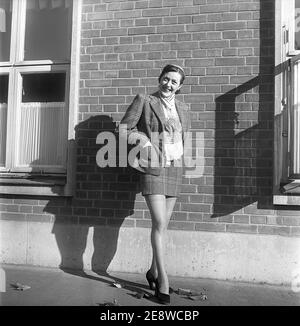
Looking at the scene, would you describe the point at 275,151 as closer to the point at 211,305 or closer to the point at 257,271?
the point at 257,271

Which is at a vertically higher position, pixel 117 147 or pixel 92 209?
pixel 117 147

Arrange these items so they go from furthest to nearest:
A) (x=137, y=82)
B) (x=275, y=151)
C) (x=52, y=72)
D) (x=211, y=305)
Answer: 1. (x=52, y=72)
2. (x=137, y=82)
3. (x=275, y=151)
4. (x=211, y=305)

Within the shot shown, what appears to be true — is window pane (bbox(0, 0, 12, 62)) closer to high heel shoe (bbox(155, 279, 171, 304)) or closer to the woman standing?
the woman standing

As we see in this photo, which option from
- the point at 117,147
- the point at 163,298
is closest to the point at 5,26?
the point at 117,147

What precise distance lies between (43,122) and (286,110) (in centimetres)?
263

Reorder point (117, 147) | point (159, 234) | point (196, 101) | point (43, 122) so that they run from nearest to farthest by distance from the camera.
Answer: point (159, 234) → point (196, 101) → point (117, 147) → point (43, 122)

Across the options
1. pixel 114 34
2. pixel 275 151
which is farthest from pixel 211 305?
pixel 114 34

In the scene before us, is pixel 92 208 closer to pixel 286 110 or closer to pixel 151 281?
pixel 151 281

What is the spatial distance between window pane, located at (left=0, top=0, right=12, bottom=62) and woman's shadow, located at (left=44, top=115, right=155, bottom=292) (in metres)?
1.42

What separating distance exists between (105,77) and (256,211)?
2.10 metres

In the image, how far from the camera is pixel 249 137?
4.09 metres

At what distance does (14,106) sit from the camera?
4.72 m

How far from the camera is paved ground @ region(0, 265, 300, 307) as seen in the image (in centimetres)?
352

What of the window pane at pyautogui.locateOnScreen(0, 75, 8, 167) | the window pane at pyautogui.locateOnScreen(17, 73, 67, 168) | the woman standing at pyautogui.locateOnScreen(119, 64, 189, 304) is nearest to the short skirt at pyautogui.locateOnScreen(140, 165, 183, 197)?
the woman standing at pyautogui.locateOnScreen(119, 64, 189, 304)
